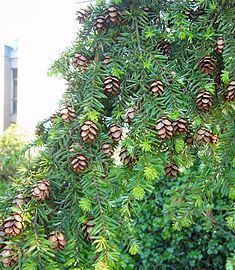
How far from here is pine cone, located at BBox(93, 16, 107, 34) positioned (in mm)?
713

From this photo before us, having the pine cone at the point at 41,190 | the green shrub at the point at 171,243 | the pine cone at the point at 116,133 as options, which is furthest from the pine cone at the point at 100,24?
the green shrub at the point at 171,243

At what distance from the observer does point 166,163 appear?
66cm

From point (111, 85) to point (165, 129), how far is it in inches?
5.4

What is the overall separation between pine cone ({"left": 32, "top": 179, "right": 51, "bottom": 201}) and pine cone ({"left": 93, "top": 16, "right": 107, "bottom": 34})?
34 cm

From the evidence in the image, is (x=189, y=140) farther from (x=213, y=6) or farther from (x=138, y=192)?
(x=213, y=6)

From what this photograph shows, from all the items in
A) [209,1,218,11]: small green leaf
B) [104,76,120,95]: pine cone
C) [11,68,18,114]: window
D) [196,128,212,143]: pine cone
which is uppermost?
[209,1,218,11]: small green leaf

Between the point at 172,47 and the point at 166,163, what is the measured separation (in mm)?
243

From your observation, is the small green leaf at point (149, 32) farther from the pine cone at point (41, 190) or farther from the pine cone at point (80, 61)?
the pine cone at point (41, 190)

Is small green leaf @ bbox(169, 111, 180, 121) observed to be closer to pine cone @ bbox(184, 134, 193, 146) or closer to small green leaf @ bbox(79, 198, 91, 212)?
pine cone @ bbox(184, 134, 193, 146)

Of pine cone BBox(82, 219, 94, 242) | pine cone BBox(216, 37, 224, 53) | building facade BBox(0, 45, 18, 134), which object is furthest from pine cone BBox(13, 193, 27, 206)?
building facade BBox(0, 45, 18, 134)

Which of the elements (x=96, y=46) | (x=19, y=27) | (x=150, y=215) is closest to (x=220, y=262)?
(x=150, y=215)

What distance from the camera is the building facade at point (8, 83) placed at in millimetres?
6672

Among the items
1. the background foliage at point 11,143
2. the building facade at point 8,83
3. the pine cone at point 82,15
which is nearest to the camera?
the pine cone at point 82,15

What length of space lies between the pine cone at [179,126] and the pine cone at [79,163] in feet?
0.54
